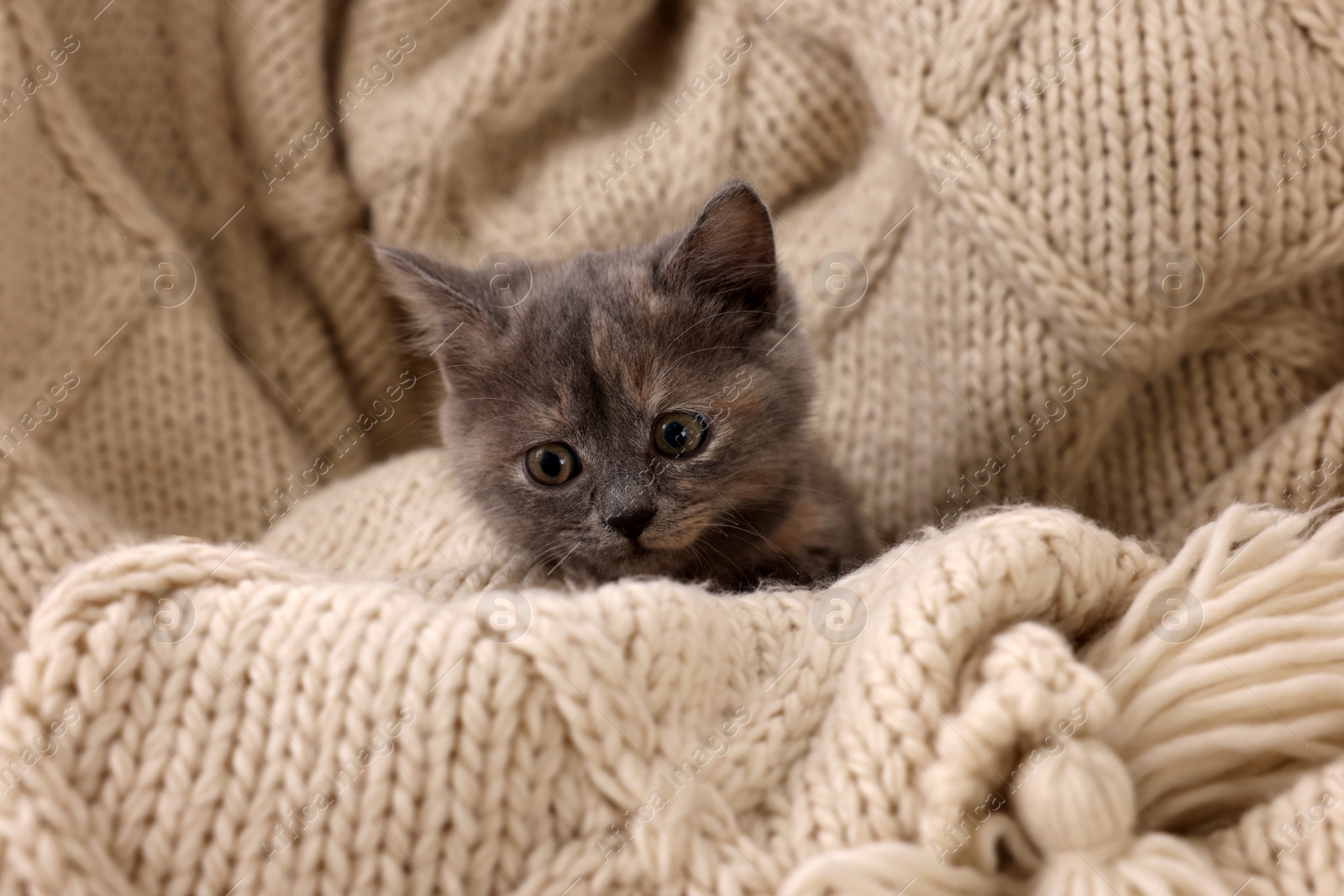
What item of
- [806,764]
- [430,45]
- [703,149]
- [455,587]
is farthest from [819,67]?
[806,764]

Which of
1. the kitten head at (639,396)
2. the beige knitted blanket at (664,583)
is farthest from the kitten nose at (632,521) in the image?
the beige knitted blanket at (664,583)

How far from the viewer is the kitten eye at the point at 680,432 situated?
1.03m

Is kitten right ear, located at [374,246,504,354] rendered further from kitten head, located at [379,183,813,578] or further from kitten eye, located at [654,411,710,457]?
kitten eye, located at [654,411,710,457]

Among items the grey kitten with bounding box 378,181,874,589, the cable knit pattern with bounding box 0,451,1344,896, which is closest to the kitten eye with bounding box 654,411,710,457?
the grey kitten with bounding box 378,181,874,589

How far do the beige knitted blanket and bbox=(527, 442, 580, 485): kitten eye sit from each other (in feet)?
0.37

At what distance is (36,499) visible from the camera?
3.54 feet

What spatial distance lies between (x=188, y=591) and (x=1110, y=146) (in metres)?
0.98

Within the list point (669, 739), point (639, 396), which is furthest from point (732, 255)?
point (669, 739)

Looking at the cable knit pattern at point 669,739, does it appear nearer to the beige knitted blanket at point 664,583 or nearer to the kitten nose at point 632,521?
the beige knitted blanket at point 664,583

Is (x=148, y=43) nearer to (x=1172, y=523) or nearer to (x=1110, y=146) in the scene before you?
(x=1110, y=146)

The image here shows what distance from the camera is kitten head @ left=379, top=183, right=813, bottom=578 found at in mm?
1011

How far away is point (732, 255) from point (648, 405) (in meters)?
0.19

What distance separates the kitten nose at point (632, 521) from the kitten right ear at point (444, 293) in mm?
277

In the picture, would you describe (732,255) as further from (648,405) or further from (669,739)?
(669,739)
